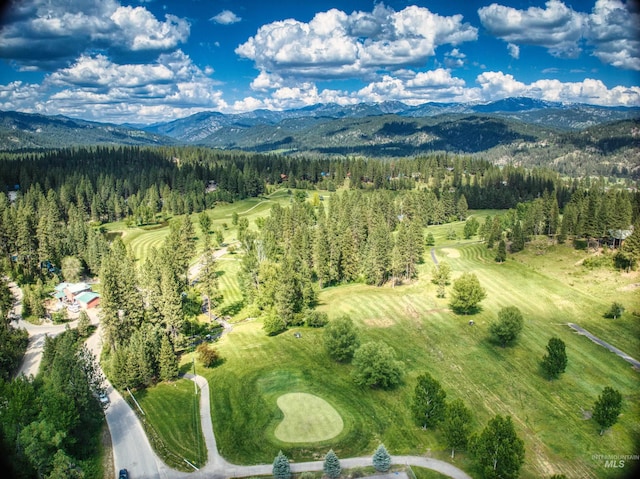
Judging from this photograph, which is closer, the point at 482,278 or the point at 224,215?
the point at 482,278

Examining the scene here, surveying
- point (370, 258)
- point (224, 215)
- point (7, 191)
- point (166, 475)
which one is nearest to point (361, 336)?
point (370, 258)

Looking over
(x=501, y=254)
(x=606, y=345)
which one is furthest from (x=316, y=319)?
(x=501, y=254)

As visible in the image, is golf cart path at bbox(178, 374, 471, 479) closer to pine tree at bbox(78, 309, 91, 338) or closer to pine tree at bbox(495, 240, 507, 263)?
pine tree at bbox(78, 309, 91, 338)

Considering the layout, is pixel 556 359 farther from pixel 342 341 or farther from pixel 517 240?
pixel 517 240

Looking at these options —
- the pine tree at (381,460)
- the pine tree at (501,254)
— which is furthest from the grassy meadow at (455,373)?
the pine tree at (501,254)

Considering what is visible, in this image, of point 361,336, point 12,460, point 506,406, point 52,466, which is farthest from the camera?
point 361,336

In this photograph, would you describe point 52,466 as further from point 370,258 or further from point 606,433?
point 370,258

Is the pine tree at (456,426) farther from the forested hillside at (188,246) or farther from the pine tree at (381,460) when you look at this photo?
the forested hillside at (188,246)
